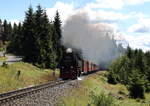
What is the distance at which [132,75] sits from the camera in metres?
51.0

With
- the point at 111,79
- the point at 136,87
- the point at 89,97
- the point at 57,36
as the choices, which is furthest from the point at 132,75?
the point at 57,36

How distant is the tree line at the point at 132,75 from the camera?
49.0 meters

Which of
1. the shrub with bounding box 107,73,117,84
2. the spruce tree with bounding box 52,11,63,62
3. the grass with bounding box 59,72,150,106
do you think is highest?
the spruce tree with bounding box 52,11,63,62

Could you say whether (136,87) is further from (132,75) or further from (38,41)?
(38,41)

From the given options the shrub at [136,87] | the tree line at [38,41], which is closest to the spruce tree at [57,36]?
the tree line at [38,41]

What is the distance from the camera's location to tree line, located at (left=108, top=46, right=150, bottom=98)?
49.0m

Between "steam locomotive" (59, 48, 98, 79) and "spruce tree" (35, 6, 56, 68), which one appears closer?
"steam locomotive" (59, 48, 98, 79)

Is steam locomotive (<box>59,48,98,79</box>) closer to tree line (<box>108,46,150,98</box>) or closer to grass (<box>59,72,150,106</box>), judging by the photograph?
grass (<box>59,72,150,106</box>)

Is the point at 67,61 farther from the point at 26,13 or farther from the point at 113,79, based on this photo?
the point at 26,13

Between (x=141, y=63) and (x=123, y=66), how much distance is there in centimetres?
1236

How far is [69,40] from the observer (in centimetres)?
4975

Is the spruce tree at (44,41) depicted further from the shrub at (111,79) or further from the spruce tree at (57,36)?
the shrub at (111,79)

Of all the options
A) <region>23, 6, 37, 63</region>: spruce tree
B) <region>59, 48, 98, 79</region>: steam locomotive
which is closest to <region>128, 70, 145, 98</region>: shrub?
<region>59, 48, 98, 79</region>: steam locomotive

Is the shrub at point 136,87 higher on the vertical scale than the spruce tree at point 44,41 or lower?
lower
